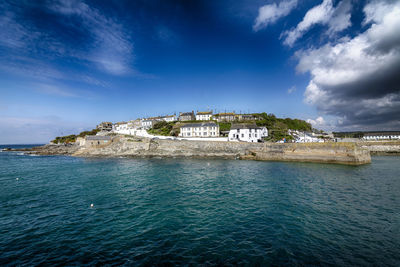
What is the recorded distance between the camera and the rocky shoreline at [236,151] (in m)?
34.8

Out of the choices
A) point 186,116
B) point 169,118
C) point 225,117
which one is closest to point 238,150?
point 225,117

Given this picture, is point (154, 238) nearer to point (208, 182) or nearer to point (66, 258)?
point (66, 258)

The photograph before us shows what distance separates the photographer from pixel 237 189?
17.4 m

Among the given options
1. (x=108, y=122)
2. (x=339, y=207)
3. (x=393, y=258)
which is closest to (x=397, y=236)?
(x=393, y=258)

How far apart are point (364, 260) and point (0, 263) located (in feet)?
→ 50.8

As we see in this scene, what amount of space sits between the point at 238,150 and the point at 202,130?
22975 mm

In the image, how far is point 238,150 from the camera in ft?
151

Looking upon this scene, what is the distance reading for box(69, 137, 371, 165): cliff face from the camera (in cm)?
3475

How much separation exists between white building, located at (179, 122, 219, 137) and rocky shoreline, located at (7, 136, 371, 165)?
15.8 metres

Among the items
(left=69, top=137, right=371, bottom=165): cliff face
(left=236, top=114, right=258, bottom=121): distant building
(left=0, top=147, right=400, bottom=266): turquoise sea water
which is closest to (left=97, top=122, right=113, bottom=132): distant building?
(left=69, top=137, right=371, bottom=165): cliff face

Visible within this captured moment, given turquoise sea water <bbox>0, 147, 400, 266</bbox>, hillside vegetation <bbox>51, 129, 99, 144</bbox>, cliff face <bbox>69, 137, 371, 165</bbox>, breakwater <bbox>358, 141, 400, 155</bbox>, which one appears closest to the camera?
turquoise sea water <bbox>0, 147, 400, 266</bbox>

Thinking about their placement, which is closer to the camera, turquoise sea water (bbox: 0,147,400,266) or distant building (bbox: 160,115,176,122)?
turquoise sea water (bbox: 0,147,400,266)

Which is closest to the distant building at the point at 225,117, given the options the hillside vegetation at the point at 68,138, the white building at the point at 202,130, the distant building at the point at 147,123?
the white building at the point at 202,130

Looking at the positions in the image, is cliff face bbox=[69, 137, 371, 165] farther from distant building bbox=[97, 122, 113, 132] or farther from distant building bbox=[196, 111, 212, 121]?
distant building bbox=[97, 122, 113, 132]
